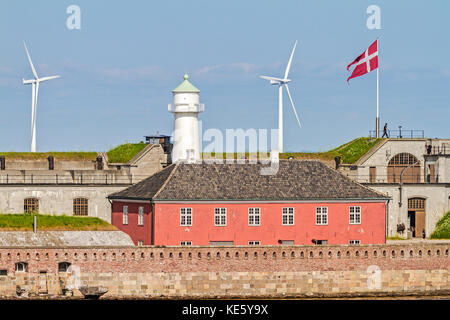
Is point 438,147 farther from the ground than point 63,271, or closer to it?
farther from the ground

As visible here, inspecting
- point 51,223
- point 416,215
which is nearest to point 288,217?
point 416,215

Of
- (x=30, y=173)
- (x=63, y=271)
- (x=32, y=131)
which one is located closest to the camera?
(x=63, y=271)

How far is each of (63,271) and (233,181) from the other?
50.3 feet

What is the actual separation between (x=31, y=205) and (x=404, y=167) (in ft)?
99.8

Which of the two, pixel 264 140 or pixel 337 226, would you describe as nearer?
pixel 337 226

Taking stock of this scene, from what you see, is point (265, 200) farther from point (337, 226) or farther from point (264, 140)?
point (264, 140)

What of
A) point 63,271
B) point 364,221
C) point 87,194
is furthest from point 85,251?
point 364,221

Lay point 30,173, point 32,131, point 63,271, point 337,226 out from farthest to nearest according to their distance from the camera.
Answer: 1. point 32,131
2. point 30,173
3. point 337,226
4. point 63,271

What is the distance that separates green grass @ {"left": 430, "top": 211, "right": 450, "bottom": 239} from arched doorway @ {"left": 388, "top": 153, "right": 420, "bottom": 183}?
4414 mm

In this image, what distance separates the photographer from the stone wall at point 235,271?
324ft

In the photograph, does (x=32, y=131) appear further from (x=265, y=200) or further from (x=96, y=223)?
(x=265, y=200)

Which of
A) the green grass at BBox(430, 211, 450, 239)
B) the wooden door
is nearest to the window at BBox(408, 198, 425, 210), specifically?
the green grass at BBox(430, 211, 450, 239)

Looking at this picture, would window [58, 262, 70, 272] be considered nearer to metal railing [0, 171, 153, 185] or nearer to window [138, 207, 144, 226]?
window [138, 207, 144, 226]

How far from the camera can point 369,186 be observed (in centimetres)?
11575
